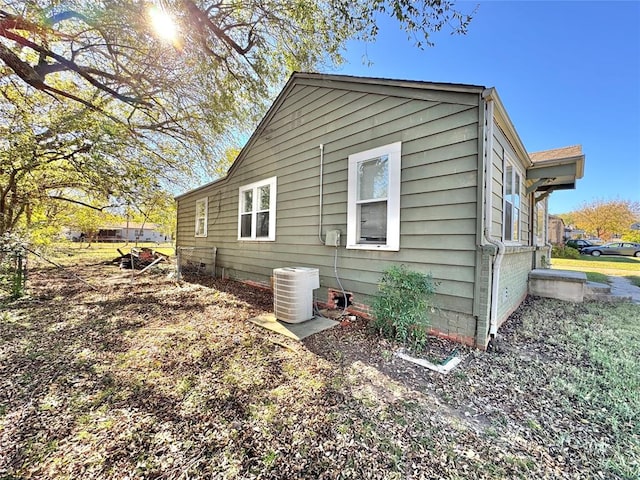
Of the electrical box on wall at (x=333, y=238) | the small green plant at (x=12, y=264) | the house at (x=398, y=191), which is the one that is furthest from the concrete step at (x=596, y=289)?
the small green plant at (x=12, y=264)

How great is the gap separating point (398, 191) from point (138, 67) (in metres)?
6.48

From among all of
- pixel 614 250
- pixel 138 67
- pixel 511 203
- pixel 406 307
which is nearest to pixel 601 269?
pixel 511 203

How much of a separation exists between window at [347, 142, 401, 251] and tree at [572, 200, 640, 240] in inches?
1436

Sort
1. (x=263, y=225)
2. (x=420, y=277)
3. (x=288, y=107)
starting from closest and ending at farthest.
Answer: (x=420, y=277) → (x=288, y=107) → (x=263, y=225)

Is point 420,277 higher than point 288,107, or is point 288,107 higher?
point 288,107

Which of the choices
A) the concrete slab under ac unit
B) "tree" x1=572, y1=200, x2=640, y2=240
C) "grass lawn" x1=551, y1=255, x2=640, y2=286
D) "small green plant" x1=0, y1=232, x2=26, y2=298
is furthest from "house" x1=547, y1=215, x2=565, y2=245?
"small green plant" x1=0, y1=232, x2=26, y2=298

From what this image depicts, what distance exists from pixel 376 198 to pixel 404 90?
1.55 meters

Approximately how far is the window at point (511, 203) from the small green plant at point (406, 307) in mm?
2062

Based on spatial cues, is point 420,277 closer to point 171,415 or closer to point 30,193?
point 171,415

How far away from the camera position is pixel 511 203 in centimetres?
459

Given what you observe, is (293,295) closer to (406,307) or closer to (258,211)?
(406,307)

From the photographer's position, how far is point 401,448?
65.7 inches

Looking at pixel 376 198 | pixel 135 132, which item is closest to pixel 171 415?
pixel 376 198

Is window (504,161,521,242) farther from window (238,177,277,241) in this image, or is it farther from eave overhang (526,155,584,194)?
window (238,177,277,241)
